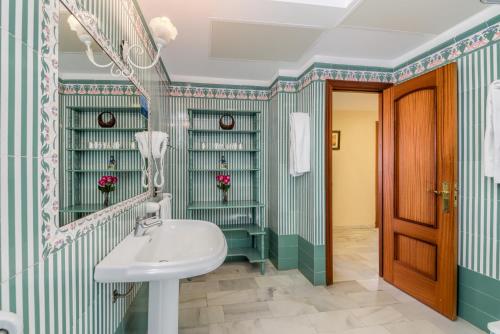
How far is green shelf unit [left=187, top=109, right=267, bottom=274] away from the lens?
3.57m

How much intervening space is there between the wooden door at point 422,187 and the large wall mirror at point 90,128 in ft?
8.06

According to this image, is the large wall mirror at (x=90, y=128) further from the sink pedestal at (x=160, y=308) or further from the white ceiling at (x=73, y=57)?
the sink pedestal at (x=160, y=308)

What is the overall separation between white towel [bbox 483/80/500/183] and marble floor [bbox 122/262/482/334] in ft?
4.17

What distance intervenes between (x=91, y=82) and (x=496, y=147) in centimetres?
251

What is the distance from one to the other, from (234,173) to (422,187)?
2.23 m

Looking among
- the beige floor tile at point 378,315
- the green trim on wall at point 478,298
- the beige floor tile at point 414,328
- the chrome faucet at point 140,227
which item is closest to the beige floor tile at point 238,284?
the beige floor tile at point 378,315

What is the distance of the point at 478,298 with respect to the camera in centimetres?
212

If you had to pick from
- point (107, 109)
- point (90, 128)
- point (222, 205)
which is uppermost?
point (107, 109)

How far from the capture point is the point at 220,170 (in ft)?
11.6

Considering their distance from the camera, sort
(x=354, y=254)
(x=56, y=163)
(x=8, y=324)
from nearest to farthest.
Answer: (x=8, y=324) < (x=56, y=163) < (x=354, y=254)

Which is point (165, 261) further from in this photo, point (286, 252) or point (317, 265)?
point (286, 252)

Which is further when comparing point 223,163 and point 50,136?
point 223,163

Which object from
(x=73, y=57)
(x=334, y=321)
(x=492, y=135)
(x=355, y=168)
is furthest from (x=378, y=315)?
(x=355, y=168)

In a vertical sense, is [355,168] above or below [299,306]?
above
